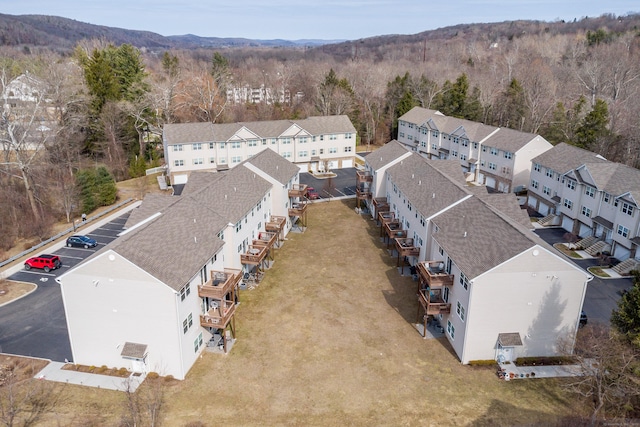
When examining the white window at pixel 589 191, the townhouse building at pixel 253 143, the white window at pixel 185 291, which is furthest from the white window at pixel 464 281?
the townhouse building at pixel 253 143

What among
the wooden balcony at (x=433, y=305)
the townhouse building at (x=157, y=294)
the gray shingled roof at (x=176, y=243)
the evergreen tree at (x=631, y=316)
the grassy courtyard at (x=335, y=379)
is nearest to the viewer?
the evergreen tree at (x=631, y=316)

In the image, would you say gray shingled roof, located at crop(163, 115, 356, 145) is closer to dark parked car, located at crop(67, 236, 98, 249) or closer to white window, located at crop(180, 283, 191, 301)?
dark parked car, located at crop(67, 236, 98, 249)

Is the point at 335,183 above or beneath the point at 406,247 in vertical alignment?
beneath

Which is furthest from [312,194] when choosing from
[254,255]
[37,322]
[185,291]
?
[37,322]

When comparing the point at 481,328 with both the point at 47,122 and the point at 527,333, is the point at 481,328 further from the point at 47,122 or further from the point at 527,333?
the point at 47,122

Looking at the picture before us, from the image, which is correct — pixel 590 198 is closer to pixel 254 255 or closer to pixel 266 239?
pixel 266 239

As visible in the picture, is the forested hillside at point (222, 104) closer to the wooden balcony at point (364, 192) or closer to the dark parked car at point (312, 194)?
the dark parked car at point (312, 194)
